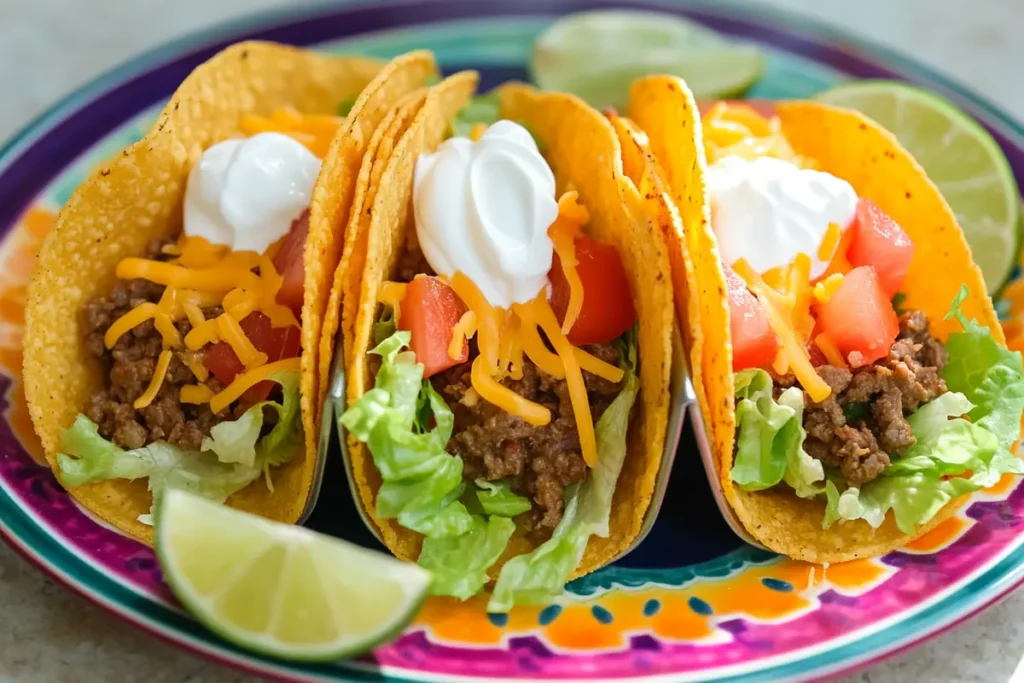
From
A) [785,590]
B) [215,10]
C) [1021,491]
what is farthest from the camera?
[215,10]

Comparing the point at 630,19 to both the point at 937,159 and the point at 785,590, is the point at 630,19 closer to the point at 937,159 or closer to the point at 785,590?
the point at 937,159

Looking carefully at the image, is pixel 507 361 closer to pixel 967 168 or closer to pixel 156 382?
pixel 156 382

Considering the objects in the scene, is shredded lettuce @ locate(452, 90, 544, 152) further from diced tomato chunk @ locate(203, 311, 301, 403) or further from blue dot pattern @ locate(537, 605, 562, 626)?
blue dot pattern @ locate(537, 605, 562, 626)

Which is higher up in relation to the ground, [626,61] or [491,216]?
[626,61]

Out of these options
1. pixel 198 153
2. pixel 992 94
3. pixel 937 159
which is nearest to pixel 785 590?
pixel 937 159

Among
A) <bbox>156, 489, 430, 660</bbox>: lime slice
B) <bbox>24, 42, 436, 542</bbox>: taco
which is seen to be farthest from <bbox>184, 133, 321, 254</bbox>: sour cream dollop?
<bbox>156, 489, 430, 660</bbox>: lime slice

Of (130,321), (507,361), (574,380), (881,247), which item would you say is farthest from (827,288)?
(130,321)

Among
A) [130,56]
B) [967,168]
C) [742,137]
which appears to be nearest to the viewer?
[742,137]
